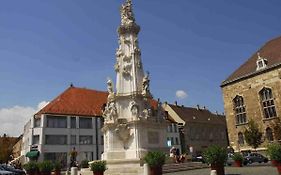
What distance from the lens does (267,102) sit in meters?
35.9

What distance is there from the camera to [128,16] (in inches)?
952

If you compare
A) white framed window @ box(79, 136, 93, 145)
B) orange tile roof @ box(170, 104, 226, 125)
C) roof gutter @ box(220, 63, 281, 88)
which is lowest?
white framed window @ box(79, 136, 93, 145)

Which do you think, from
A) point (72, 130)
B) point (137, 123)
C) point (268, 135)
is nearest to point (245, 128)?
point (268, 135)

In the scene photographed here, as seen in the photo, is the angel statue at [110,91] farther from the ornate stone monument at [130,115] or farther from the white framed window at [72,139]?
the white framed window at [72,139]

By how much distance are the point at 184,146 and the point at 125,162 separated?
41.7m

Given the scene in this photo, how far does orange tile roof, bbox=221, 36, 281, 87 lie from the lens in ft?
118

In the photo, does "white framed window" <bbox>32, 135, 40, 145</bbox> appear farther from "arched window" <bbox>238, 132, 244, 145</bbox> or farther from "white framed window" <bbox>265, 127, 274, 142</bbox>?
"white framed window" <bbox>265, 127, 274, 142</bbox>

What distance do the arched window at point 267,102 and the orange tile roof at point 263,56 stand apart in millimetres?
2621

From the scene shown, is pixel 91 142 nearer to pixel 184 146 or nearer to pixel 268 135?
pixel 184 146

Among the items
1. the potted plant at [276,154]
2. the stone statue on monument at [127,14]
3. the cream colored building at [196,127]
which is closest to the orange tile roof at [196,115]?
the cream colored building at [196,127]

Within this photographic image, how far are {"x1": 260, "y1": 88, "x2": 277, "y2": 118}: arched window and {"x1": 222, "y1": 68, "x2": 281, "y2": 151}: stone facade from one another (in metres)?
0.35

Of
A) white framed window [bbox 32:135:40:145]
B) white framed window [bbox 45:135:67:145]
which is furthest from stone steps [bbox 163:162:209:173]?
white framed window [bbox 32:135:40:145]

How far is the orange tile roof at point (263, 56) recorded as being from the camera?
1411 inches

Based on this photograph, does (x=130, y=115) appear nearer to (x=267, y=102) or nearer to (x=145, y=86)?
(x=145, y=86)
